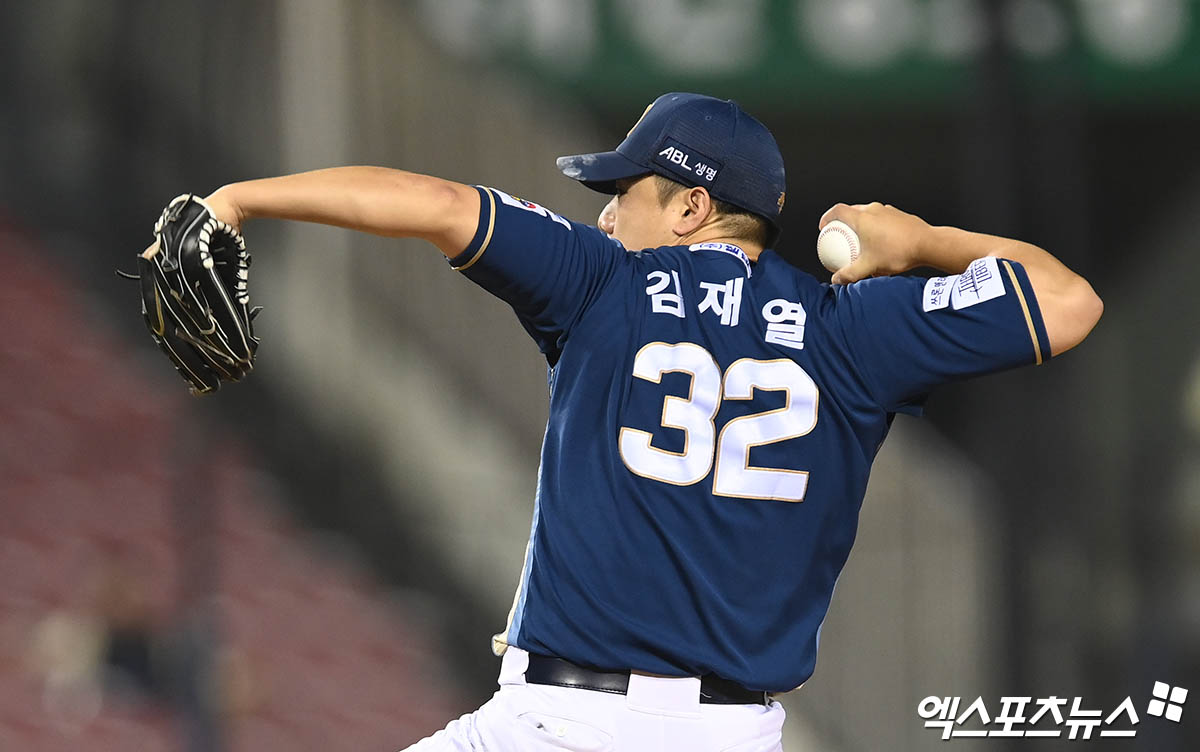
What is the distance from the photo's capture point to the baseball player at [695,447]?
1.95 metres

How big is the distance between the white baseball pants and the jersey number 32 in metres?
0.28

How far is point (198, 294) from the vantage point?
181 centimetres

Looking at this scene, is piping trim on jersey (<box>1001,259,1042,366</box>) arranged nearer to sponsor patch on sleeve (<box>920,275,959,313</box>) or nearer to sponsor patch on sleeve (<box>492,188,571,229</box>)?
sponsor patch on sleeve (<box>920,275,959,313</box>)

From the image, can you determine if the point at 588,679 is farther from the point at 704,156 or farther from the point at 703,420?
the point at 704,156

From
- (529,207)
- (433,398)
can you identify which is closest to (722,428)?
(529,207)

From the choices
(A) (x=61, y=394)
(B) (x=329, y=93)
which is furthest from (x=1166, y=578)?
(A) (x=61, y=394)

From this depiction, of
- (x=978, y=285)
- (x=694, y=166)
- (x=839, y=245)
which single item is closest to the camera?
(x=978, y=285)

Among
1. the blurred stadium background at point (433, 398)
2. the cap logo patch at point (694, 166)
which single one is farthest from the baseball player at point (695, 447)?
the blurred stadium background at point (433, 398)

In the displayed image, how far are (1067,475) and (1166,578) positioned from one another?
0.47 meters

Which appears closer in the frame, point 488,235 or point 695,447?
point 488,235

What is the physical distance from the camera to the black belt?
1961 mm

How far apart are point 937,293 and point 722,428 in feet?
1.21

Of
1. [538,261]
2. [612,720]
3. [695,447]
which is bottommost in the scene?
[612,720]

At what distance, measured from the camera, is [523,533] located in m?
4.91
